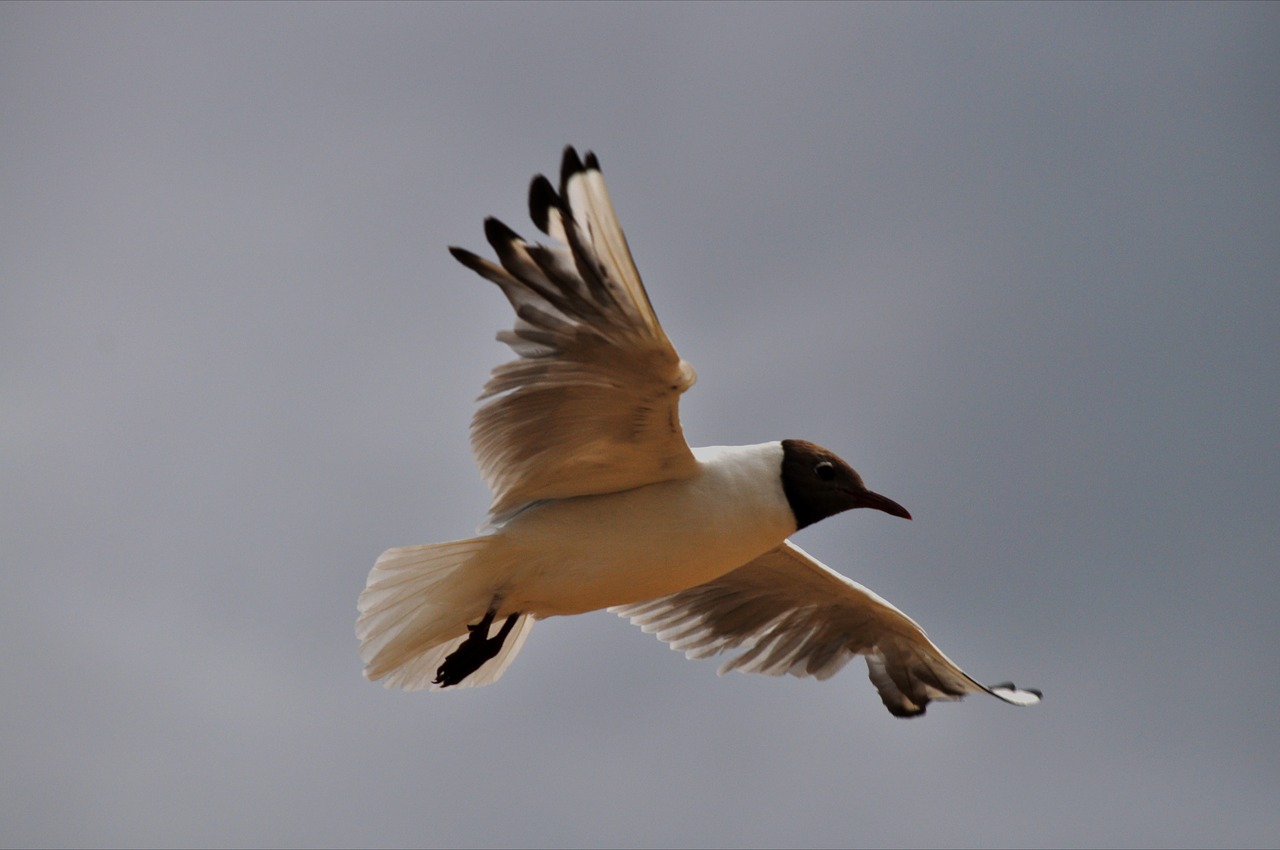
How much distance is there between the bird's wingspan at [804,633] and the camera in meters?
8.18

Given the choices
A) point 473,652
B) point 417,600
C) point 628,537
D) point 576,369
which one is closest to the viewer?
point 576,369

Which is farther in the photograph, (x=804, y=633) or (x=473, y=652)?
(x=804, y=633)

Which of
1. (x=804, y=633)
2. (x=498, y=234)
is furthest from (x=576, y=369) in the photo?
(x=804, y=633)

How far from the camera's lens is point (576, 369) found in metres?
6.09

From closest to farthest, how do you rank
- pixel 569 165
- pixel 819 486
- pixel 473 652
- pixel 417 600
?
pixel 569 165, pixel 417 600, pixel 473 652, pixel 819 486

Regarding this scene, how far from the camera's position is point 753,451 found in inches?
280

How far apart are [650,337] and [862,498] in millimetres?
1848

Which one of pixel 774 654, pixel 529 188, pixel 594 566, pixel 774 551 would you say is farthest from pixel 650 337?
pixel 774 654

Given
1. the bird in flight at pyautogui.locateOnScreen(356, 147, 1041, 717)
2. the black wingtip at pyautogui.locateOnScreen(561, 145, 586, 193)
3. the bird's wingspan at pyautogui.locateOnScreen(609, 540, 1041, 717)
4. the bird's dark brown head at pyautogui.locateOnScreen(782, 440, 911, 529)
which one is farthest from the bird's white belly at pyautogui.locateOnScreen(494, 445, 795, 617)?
the black wingtip at pyautogui.locateOnScreen(561, 145, 586, 193)

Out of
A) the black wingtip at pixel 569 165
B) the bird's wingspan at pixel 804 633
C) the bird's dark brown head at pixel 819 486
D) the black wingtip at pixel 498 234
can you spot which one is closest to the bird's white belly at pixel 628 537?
the bird's dark brown head at pixel 819 486

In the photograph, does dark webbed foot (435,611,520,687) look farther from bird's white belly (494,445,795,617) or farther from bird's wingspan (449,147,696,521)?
bird's wingspan (449,147,696,521)

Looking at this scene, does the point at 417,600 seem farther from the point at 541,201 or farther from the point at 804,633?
the point at 804,633

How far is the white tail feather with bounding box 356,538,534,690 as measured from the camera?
6504 mm

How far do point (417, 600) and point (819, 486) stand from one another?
2.00 metres
